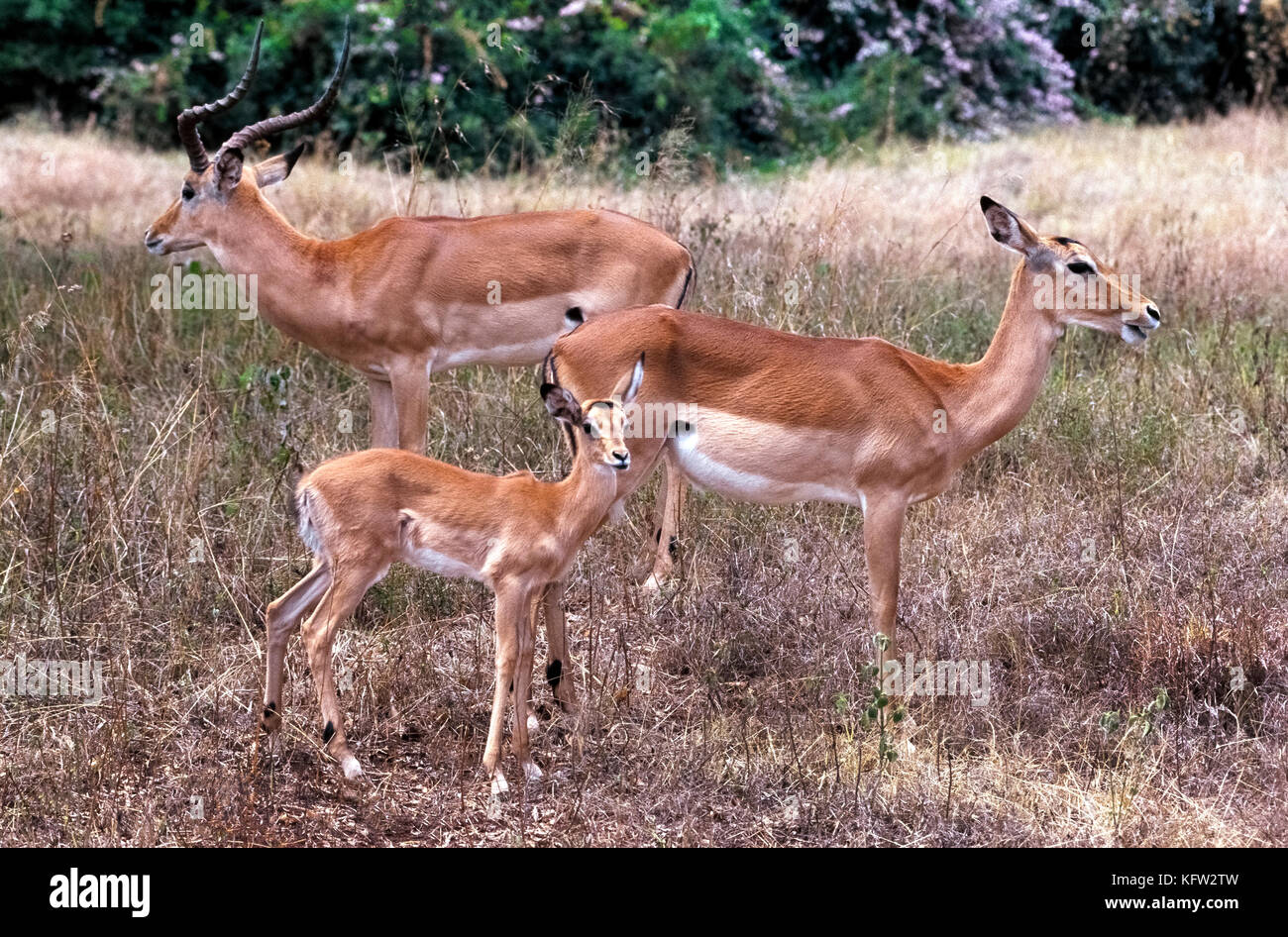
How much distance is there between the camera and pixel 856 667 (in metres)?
5.76

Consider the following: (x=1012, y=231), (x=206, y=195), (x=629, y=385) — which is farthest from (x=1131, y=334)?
(x=206, y=195)

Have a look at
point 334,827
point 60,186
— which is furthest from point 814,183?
point 334,827

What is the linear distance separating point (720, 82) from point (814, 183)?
12.6 feet

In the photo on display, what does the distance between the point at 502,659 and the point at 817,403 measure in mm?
1508

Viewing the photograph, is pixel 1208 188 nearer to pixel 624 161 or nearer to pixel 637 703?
pixel 624 161

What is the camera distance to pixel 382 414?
23.6 feet

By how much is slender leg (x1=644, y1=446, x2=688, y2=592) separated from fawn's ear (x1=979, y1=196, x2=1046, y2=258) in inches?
63.9

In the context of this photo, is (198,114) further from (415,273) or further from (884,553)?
(884,553)

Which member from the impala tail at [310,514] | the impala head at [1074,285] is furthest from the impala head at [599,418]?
the impala head at [1074,285]

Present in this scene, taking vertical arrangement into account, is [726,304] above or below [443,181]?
above

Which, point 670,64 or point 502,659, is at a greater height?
point 502,659

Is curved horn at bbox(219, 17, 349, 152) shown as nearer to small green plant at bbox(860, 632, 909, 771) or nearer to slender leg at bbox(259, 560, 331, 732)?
slender leg at bbox(259, 560, 331, 732)

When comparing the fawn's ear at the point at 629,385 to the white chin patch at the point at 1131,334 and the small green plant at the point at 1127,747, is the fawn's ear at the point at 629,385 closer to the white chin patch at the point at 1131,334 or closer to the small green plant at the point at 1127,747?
the small green plant at the point at 1127,747

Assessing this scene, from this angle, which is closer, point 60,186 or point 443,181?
point 60,186
